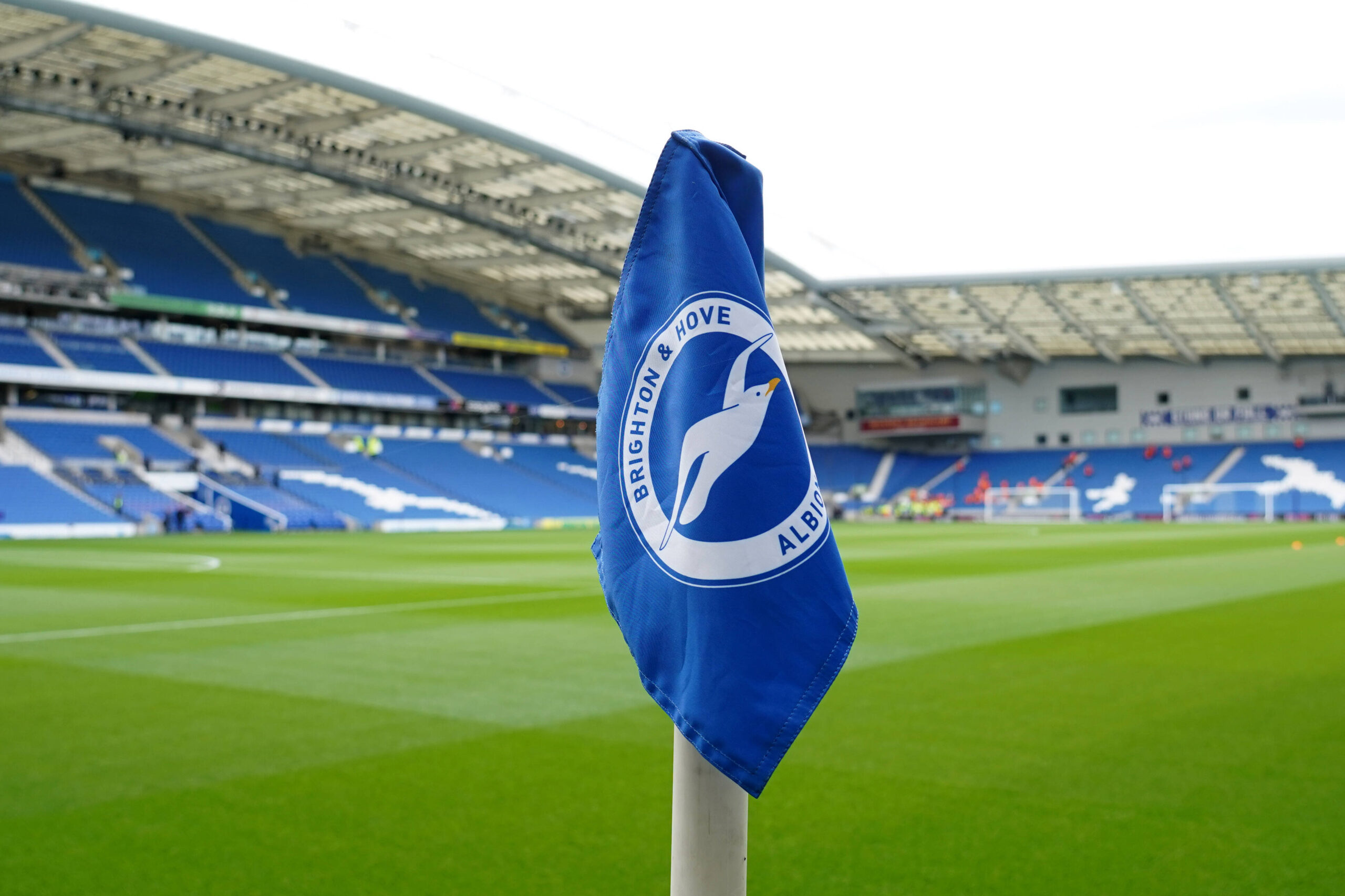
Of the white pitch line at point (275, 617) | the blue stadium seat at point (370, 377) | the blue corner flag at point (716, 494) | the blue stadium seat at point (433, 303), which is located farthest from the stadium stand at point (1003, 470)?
the blue corner flag at point (716, 494)

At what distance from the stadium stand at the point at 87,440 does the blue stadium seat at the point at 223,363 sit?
3.60 m

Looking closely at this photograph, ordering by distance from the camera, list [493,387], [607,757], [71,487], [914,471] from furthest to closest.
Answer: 1. [914,471]
2. [493,387]
3. [71,487]
4. [607,757]

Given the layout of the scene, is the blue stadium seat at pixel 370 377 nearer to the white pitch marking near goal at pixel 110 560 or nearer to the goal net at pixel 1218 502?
the white pitch marking near goal at pixel 110 560

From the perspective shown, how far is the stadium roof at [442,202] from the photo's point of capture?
3709cm

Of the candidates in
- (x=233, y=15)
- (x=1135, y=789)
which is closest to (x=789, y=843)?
(x=1135, y=789)

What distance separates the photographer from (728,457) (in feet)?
6.57

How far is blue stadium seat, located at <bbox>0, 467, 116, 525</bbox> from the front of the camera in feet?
135

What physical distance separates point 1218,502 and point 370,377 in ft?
145

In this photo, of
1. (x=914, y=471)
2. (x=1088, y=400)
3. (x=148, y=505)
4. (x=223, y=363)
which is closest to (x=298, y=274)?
(x=223, y=363)

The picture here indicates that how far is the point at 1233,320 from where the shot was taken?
57500mm

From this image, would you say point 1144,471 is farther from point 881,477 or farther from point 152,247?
point 152,247

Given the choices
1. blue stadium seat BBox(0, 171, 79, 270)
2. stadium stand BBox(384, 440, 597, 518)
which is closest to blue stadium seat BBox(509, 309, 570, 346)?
stadium stand BBox(384, 440, 597, 518)

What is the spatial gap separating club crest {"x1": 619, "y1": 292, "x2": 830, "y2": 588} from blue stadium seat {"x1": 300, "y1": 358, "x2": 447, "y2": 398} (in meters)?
60.6

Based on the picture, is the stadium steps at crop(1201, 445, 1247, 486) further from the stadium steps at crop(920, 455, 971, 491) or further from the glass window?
the stadium steps at crop(920, 455, 971, 491)
